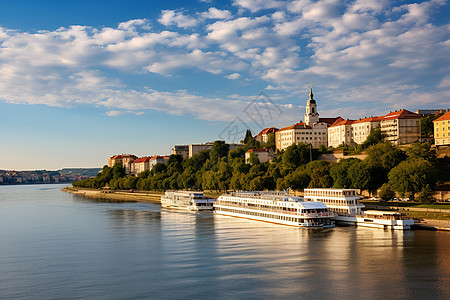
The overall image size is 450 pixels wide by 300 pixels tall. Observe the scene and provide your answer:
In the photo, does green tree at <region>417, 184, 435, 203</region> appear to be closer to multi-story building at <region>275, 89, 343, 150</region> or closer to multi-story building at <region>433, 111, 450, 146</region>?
multi-story building at <region>433, 111, 450, 146</region>

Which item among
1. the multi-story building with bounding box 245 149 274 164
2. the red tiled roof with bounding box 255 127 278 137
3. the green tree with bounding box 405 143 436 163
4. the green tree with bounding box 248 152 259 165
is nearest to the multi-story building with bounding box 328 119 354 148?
the multi-story building with bounding box 245 149 274 164

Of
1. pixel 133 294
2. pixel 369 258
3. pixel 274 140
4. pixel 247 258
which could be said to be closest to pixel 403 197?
pixel 369 258

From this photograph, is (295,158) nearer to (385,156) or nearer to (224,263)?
(385,156)

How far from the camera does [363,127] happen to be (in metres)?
111

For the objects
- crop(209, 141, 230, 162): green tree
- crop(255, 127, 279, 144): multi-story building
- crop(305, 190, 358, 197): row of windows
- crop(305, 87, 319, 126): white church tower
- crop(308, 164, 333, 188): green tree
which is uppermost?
crop(305, 87, 319, 126): white church tower

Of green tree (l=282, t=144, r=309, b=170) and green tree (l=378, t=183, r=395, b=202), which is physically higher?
green tree (l=282, t=144, r=309, b=170)

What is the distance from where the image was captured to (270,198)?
61062 mm

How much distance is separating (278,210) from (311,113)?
8461 centimetres

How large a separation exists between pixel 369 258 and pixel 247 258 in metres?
9.81

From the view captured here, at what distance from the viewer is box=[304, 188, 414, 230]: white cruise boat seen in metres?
49.1

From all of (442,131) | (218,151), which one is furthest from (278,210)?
(218,151)

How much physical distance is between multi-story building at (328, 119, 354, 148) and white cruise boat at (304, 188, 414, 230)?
5775 cm

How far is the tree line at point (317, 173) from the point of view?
202 feet

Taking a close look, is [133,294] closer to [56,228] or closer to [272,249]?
[272,249]
